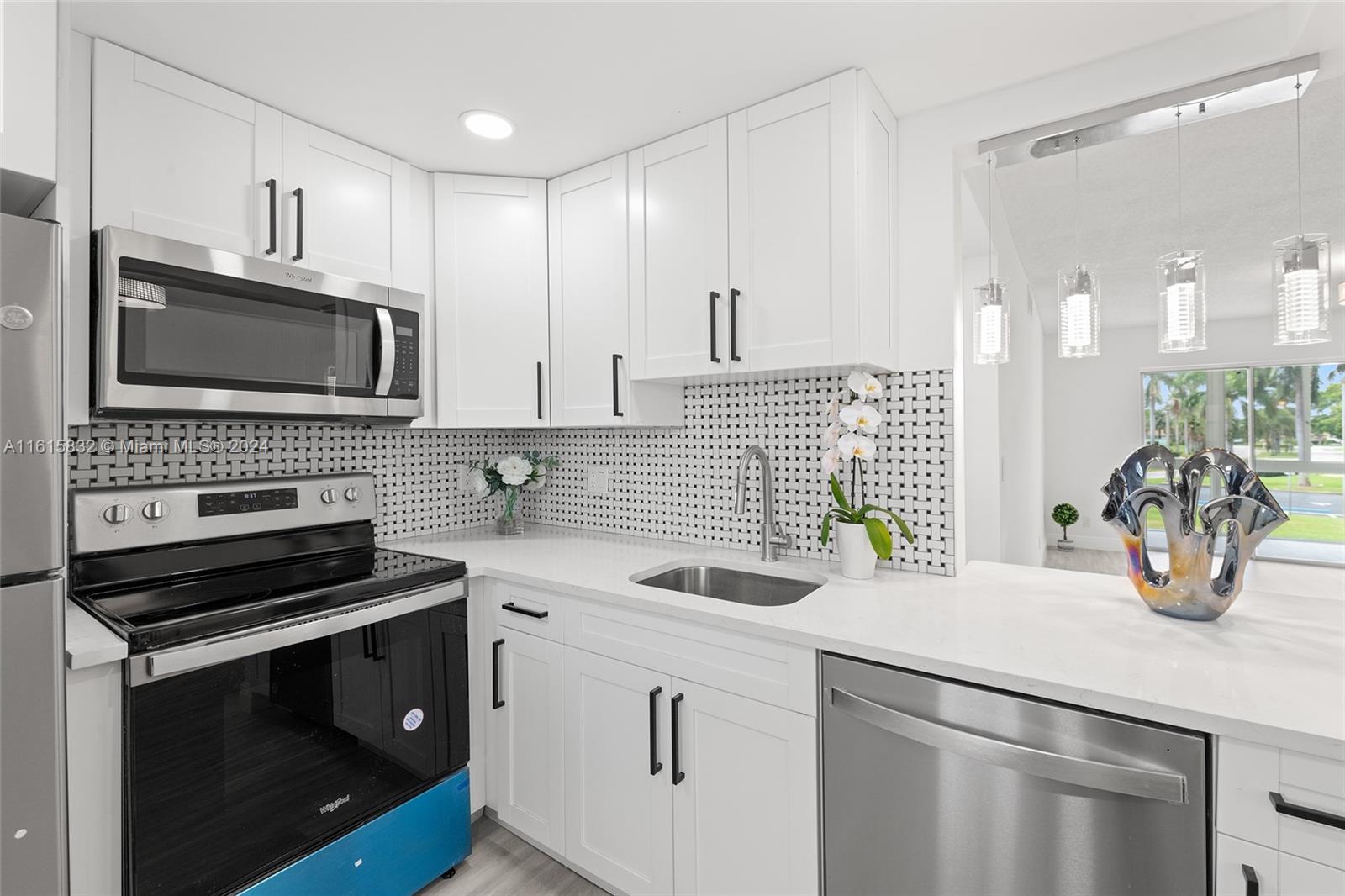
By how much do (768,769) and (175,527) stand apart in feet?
5.71

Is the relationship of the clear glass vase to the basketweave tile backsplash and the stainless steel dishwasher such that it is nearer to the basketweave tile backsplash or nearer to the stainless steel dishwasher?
the basketweave tile backsplash

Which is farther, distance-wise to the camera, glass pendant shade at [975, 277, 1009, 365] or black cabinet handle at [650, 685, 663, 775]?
glass pendant shade at [975, 277, 1009, 365]

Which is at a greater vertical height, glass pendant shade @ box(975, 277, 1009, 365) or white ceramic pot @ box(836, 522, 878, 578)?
glass pendant shade @ box(975, 277, 1009, 365)

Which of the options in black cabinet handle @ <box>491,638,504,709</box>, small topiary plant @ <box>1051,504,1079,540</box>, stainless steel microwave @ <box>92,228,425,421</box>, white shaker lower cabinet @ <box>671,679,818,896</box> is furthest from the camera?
small topiary plant @ <box>1051,504,1079,540</box>

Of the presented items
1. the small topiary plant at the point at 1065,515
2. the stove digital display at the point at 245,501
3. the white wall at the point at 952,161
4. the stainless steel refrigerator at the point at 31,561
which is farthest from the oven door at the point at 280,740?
the small topiary plant at the point at 1065,515

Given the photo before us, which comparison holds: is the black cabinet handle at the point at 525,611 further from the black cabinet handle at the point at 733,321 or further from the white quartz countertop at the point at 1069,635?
the black cabinet handle at the point at 733,321

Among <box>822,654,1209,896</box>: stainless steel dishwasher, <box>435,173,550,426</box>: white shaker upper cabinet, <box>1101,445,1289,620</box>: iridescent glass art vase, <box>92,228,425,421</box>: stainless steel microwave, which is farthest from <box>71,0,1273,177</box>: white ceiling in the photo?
<box>822,654,1209,896</box>: stainless steel dishwasher

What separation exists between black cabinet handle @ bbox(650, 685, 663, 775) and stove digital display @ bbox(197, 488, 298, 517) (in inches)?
53.1

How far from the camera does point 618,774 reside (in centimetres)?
161

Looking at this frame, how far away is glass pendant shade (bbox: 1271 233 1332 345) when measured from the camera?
1.26 meters

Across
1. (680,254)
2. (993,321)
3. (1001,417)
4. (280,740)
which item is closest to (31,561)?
(280,740)

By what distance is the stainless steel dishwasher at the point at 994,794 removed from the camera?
97 cm

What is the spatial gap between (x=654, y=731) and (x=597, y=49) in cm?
174

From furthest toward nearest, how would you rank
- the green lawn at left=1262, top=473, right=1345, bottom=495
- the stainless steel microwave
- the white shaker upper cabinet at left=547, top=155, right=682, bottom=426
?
1. the green lawn at left=1262, top=473, right=1345, bottom=495
2. the white shaker upper cabinet at left=547, top=155, right=682, bottom=426
3. the stainless steel microwave
